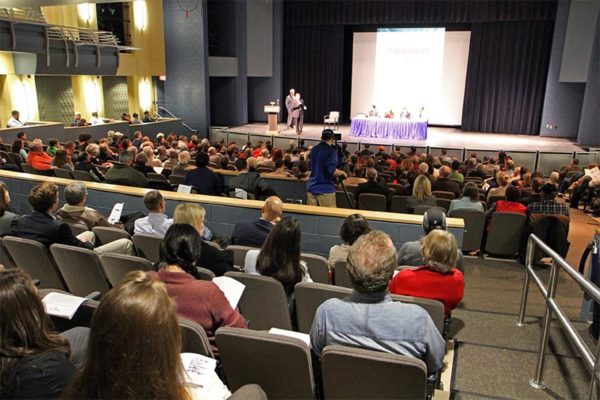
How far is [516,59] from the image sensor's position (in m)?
17.3

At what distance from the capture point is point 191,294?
223 cm

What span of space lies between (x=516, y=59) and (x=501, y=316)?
1583cm

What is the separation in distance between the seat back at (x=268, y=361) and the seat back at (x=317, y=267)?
1368mm

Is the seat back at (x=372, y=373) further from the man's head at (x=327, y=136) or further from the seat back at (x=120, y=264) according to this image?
the man's head at (x=327, y=136)

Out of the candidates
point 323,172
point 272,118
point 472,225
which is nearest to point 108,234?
point 323,172

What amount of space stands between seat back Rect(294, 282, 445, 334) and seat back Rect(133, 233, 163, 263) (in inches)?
57.5

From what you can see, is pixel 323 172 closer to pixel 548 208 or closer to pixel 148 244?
pixel 548 208

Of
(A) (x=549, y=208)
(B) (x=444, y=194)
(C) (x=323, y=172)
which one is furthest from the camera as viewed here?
(B) (x=444, y=194)

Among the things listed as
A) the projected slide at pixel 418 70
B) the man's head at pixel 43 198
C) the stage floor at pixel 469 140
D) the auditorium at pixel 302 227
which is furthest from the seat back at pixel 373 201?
the projected slide at pixel 418 70

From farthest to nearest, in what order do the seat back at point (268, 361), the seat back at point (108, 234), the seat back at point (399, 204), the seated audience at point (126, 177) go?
the seat back at point (399, 204) < the seated audience at point (126, 177) < the seat back at point (108, 234) < the seat back at point (268, 361)

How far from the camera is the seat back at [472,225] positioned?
5598 millimetres

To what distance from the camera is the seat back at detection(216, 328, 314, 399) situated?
6.42 feet

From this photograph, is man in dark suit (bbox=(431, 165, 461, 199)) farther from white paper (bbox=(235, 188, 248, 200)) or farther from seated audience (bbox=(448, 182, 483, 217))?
white paper (bbox=(235, 188, 248, 200))

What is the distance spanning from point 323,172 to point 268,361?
4.15 meters
